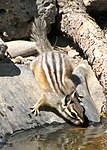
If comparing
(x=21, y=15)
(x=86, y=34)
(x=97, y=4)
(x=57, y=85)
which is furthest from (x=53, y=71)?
(x=97, y=4)

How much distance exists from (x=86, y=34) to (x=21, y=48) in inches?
34.3

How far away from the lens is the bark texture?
253 inches

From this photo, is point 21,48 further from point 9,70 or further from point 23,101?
point 23,101

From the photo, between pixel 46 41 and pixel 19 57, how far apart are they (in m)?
0.41

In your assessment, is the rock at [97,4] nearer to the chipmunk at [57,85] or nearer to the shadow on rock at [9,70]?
the chipmunk at [57,85]

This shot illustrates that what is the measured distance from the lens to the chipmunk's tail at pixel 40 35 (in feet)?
23.2

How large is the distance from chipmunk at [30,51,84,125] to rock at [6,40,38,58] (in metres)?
0.45

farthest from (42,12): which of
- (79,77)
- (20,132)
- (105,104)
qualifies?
(20,132)

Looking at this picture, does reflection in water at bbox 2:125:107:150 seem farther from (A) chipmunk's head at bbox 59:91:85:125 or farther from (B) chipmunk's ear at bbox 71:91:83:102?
(B) chipmunk's ear at bbox 71:91:83:102

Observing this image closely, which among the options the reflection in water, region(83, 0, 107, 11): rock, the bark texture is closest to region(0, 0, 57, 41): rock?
the bark texture

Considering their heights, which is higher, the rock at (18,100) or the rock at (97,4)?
the rock at (97,4)

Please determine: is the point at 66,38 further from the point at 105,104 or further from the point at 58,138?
the point at 58,138

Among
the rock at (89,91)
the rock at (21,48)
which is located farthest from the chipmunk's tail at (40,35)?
the rock at (89,91)

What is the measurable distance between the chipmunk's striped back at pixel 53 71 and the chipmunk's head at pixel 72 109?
0.19 metres
